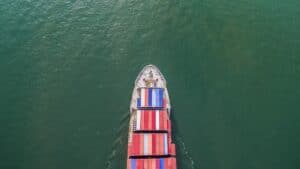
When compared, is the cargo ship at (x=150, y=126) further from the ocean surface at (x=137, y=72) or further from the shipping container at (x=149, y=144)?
the ocean surface at (x=137, y=72)

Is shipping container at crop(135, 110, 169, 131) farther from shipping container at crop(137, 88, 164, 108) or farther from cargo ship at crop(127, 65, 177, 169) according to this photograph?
shipping container at crop(137, 88, 164, 108)

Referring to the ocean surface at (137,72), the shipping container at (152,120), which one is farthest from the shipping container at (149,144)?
the ocean surface at (137,72)

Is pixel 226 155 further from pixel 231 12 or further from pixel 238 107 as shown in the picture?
pixel 231 12

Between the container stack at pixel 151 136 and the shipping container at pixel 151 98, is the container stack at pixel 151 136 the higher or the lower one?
the lower one

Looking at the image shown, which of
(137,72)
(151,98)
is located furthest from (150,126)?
(137,72)

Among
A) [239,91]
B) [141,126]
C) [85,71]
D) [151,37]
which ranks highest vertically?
[151,37]

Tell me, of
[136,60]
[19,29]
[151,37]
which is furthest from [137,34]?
[19,29]

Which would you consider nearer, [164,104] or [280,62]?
[164,104]
